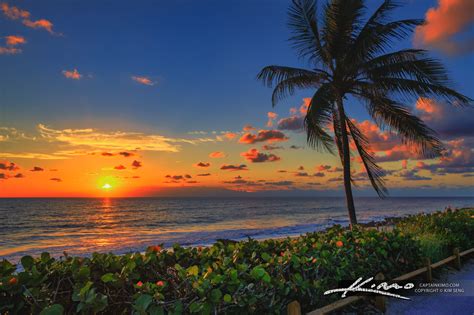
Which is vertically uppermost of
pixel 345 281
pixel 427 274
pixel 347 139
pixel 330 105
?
pixel 330 105

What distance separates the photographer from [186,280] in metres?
3.29

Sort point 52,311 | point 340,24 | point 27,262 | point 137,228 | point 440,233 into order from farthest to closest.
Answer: point 137,228
point 340,24
point 440,233
point 27,262
point 52,311

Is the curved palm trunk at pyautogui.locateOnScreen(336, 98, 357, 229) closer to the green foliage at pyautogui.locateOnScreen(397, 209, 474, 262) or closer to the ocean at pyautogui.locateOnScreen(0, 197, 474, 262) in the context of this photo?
the green foliage at pyautogui.locateOnScreen(397, 209, 474, 262)

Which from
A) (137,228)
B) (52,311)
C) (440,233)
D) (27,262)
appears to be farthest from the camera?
(137,228)

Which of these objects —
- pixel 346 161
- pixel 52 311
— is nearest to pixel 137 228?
pixel 346 161

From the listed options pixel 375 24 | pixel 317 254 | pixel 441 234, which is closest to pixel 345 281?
pixel 317 254

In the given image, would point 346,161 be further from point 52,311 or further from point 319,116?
point 52,311

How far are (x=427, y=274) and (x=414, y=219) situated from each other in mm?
4202

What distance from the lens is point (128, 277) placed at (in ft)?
11.5

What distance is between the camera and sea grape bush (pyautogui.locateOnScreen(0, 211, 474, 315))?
112 inches

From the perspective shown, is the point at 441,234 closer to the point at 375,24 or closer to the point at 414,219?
the point at 414,219

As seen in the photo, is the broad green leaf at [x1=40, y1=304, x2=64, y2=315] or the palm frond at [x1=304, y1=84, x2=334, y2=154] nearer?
the broad green leaf at [x1=40, y1=304, x2=64, y2=315]
